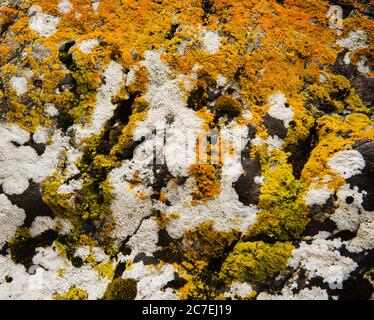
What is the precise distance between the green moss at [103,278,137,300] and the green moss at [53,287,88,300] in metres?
0.51

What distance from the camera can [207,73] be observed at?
9.62 m

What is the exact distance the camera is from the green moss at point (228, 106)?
29.8ft

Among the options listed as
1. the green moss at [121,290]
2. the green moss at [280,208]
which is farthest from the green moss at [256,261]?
the green moss at [121,290]

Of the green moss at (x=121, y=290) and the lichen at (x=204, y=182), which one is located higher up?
the lichen at (x=204, y=182)

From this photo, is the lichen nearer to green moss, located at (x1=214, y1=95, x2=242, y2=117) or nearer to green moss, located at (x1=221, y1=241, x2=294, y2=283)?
green moss, located at (x1=221, y1=241, x2=294, y2=283)

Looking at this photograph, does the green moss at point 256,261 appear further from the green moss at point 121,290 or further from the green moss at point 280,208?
the green moss at point 121,290

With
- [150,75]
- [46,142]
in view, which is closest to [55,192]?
[46,142]

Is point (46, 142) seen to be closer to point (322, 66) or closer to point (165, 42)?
point (165, 42)

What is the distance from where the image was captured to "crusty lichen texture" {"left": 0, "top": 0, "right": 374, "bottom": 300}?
757 centimetres

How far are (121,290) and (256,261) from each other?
292 centimetres

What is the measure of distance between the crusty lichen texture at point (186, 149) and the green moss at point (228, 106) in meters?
0.03

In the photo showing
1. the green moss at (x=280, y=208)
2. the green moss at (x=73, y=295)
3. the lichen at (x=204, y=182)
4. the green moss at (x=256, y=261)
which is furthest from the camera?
the lichen at (x=204, y=182)

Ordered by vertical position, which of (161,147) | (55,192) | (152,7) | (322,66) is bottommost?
(55,192)
